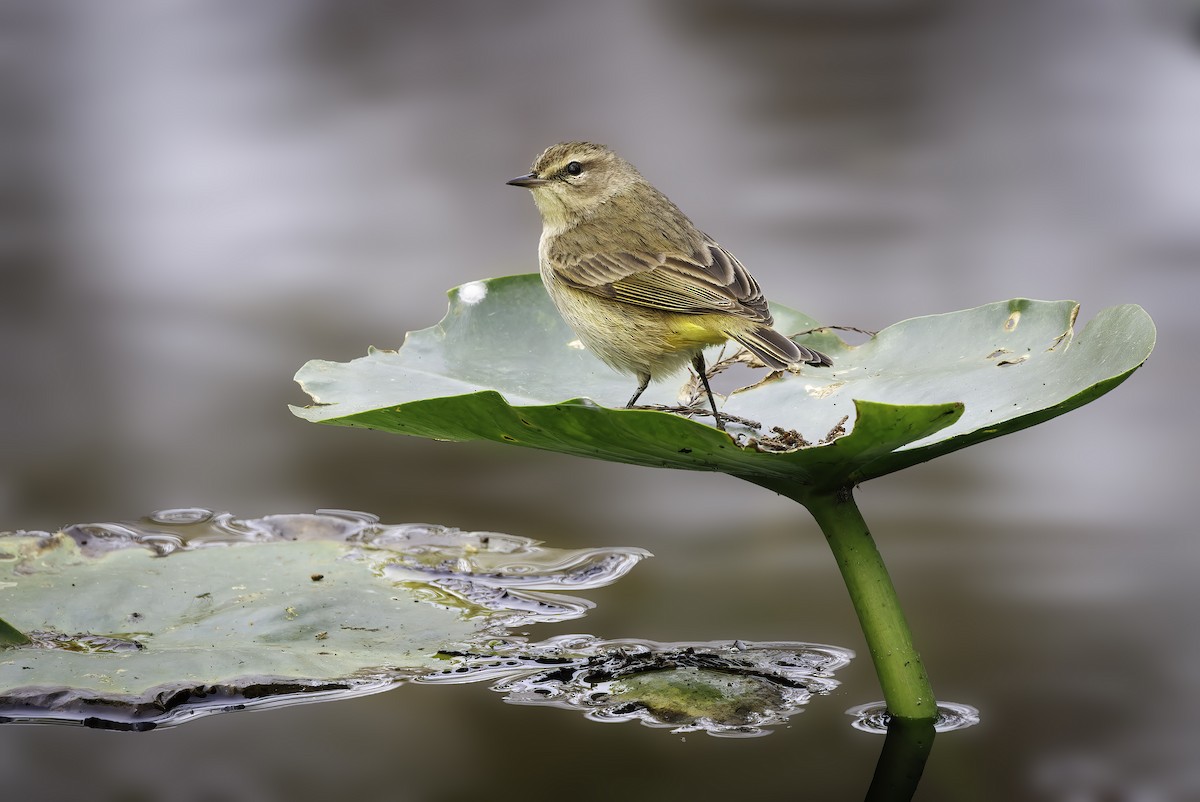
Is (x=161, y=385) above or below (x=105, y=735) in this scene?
above

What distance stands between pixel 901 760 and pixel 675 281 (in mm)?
1505

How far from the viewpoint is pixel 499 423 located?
93.9 inches

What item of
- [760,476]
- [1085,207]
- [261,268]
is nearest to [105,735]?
[760,476]

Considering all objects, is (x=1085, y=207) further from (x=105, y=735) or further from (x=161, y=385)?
(x=105, y=735)

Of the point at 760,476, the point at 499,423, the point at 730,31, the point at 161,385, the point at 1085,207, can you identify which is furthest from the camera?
the point at 730,31

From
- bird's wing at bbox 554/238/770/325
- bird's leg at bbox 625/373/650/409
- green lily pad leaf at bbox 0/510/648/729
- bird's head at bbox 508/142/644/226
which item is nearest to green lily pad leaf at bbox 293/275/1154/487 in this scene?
bird's leg at bbox 625/373/650/409

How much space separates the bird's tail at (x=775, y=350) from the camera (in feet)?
10.0

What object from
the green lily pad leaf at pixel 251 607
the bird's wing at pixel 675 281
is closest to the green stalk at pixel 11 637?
the green lily pad leaf at pixel 251 607

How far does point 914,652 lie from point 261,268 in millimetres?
4498

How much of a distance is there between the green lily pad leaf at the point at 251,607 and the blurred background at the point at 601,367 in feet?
0.31

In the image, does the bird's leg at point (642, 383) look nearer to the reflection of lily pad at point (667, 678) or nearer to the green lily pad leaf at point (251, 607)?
the green lily pad leaf at point (251, 607)

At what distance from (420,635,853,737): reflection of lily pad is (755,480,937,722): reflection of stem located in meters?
0.30

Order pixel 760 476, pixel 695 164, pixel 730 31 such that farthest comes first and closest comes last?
pixel 730 31 < pixel 695 164 < pixel 760 476

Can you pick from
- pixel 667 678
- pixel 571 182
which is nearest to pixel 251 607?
pixel 667 678
